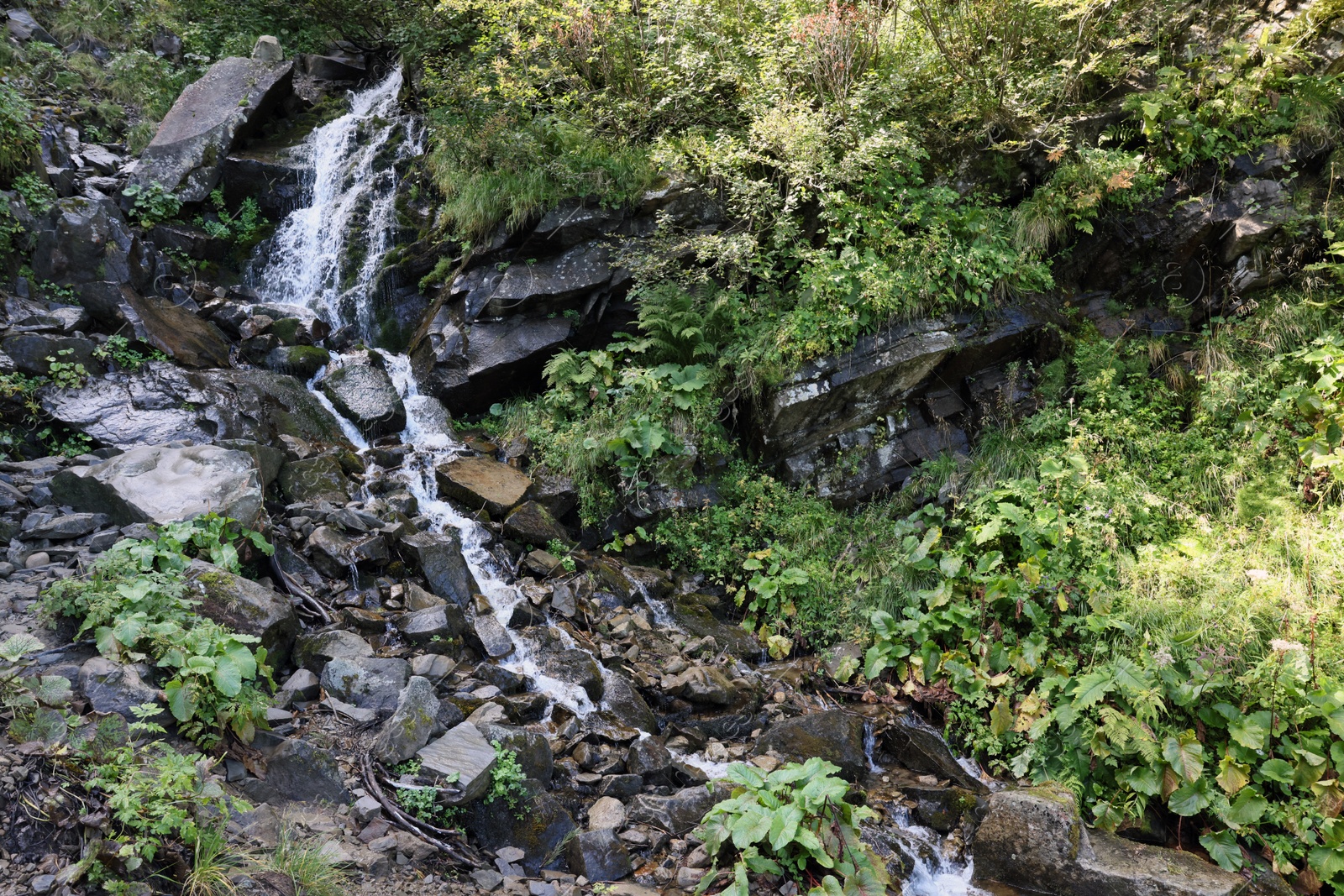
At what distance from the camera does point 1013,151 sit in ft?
29.9

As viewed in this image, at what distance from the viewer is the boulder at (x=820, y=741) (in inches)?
243

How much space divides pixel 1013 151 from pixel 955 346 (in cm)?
259

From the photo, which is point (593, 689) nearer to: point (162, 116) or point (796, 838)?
point (796, 838)

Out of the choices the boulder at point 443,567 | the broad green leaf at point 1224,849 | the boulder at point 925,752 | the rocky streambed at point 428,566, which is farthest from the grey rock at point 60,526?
the broad green leaf at point 1224,849

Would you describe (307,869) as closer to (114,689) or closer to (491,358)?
(114,689)

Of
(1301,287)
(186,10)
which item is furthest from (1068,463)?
(186,10)

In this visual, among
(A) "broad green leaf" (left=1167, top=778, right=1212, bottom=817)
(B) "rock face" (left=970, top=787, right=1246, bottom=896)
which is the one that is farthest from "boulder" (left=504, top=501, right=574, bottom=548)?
(A) "broad green leaf" (left=1167, top=778, right=1212, bottom=817)

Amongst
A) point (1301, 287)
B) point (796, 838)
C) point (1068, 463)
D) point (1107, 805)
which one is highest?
point (1301, 287)

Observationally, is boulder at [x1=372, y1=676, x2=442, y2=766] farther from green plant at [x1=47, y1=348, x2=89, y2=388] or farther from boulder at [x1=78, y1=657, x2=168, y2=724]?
green plant at [x1=47, y1=348, x2=89, y2=388]

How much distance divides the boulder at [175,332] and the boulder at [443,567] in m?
3.65

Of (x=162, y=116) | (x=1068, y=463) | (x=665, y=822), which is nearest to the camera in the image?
(x=665, y=822)

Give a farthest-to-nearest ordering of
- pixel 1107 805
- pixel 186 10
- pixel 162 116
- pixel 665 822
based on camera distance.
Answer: pixel 186 10
pixel 162 116
pixel 1107 805
pixel 665 822

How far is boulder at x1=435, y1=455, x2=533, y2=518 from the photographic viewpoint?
27.2ft

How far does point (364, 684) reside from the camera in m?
5.28
